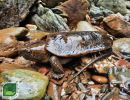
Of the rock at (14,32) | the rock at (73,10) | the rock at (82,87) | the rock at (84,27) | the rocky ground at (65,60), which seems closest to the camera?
the rocky ground at (65,60)

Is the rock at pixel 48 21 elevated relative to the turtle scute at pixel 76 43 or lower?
lower

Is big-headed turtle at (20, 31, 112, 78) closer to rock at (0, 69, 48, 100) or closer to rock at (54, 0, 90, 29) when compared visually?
rock at (0, 69, 48, 100)

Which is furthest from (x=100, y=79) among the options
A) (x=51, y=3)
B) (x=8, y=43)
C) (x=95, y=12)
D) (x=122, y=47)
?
(x=51, y=3)

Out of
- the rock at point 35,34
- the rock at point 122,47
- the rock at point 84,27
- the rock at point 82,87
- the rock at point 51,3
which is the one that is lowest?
the rock at point 82,87

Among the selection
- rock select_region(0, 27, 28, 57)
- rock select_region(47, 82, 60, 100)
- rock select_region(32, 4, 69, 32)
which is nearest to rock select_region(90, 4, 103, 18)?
rock select_region(32, 4, 69, 32)

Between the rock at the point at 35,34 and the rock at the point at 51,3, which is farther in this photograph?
the rock at the point at 51,3

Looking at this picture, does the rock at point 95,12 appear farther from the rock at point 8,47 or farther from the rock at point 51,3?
the rock at point 8,47

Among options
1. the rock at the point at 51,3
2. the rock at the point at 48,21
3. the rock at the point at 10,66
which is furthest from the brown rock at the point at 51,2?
the rock at the point at 10,66

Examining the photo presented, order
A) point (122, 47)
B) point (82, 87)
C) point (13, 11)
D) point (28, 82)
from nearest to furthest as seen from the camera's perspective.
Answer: point (28, 82) < point (82, 87) < point (122, 47) < point (13, 11)

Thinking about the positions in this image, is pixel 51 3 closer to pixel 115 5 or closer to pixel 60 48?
pixel 115 5
